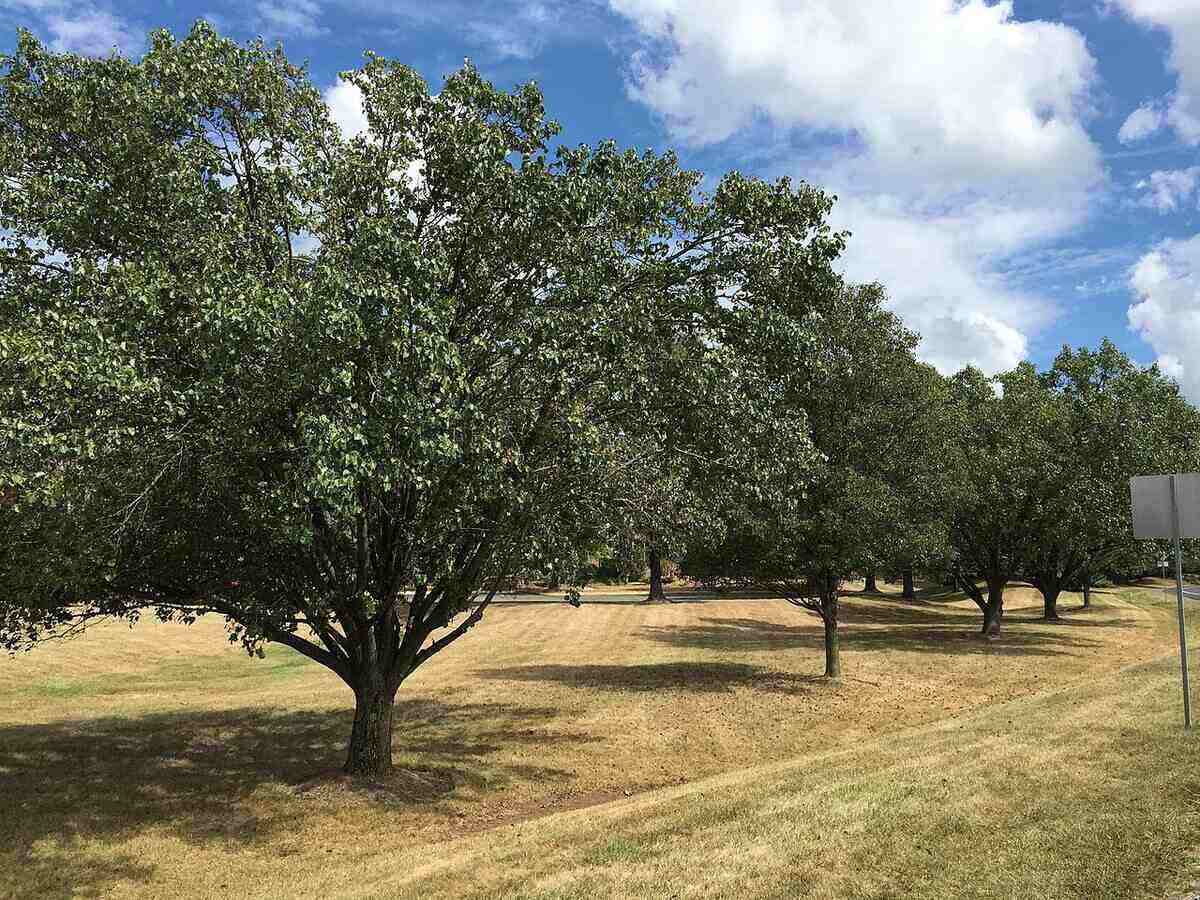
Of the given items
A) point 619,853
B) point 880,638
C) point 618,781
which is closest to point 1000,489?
point 880,638

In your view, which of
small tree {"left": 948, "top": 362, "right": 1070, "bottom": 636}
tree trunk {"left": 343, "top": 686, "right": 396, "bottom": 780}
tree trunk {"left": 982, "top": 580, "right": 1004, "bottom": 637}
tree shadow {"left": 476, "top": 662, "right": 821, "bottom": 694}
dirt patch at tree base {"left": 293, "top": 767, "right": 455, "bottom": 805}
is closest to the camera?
dirt patch at tree base {"left": 293, "top": 767, "right": 455, "bottom": 805}

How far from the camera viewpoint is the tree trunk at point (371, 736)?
48.1 ft

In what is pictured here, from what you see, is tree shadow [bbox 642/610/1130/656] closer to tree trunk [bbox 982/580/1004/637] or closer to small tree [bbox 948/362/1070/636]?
tree trunk [bbox 982/580/1004/637]

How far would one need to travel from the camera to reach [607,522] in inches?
525

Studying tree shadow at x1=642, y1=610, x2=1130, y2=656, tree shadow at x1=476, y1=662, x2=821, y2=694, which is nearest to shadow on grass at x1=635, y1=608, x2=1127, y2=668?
tree shadow at x1=642, y1=610, x2=1130, y2=656

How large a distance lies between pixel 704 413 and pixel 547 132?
468cm

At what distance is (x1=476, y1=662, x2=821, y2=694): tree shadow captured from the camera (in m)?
24.8

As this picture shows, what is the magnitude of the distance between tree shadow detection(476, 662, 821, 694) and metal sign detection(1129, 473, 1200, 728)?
12.6 m

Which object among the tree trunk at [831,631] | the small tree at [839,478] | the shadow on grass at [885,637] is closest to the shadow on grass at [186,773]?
the small tree at [839,478]

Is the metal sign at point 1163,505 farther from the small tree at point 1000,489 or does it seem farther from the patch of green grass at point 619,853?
the small tree at point 1000,489

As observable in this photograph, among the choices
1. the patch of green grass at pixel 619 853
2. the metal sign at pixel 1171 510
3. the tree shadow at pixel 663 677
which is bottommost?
the tree shadow at pixel 663 677

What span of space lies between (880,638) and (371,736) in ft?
91.3

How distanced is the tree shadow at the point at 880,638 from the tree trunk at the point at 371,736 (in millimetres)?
20741

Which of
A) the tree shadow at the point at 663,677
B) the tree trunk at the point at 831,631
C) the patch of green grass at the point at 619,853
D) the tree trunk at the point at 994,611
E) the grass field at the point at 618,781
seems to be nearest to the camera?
the grass field at the point at 618,781
